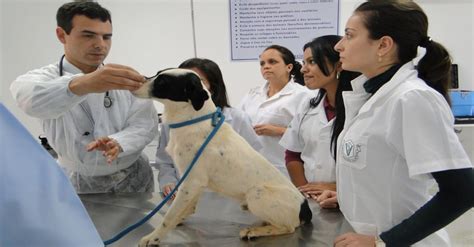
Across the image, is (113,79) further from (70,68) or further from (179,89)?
(70,68)

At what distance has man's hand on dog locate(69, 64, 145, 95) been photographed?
40.9 inches

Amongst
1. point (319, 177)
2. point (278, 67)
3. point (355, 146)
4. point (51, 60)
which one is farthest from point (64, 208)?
point (51, 60)

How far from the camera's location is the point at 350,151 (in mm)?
917

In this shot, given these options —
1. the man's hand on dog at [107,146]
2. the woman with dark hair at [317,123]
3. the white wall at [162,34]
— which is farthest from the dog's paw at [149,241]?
the white wall at [162,34]

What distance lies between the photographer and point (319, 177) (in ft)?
5.31

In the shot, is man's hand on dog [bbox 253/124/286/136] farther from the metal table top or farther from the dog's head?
the dog's head

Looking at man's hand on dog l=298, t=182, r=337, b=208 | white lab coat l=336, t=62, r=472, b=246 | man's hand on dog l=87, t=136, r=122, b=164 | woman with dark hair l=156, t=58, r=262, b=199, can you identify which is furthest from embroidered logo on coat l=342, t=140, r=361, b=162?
woman with dark hair l=156, t=58, r=262, b=199

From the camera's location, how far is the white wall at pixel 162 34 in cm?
309

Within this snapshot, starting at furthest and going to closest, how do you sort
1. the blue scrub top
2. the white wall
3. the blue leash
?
the white wall
the blue leash
the blue scrub top

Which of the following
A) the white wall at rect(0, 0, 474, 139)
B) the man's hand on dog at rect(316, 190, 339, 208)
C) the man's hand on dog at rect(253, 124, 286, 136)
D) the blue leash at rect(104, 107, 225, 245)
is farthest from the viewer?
the white wall at rect(0, 0, 474, 139)

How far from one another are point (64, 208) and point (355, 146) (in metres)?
0.65

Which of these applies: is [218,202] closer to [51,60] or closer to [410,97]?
[410,97]

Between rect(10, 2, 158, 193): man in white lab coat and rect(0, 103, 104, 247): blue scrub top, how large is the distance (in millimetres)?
672

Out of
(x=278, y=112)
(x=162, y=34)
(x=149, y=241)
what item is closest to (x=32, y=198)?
(x=149, y=241)
